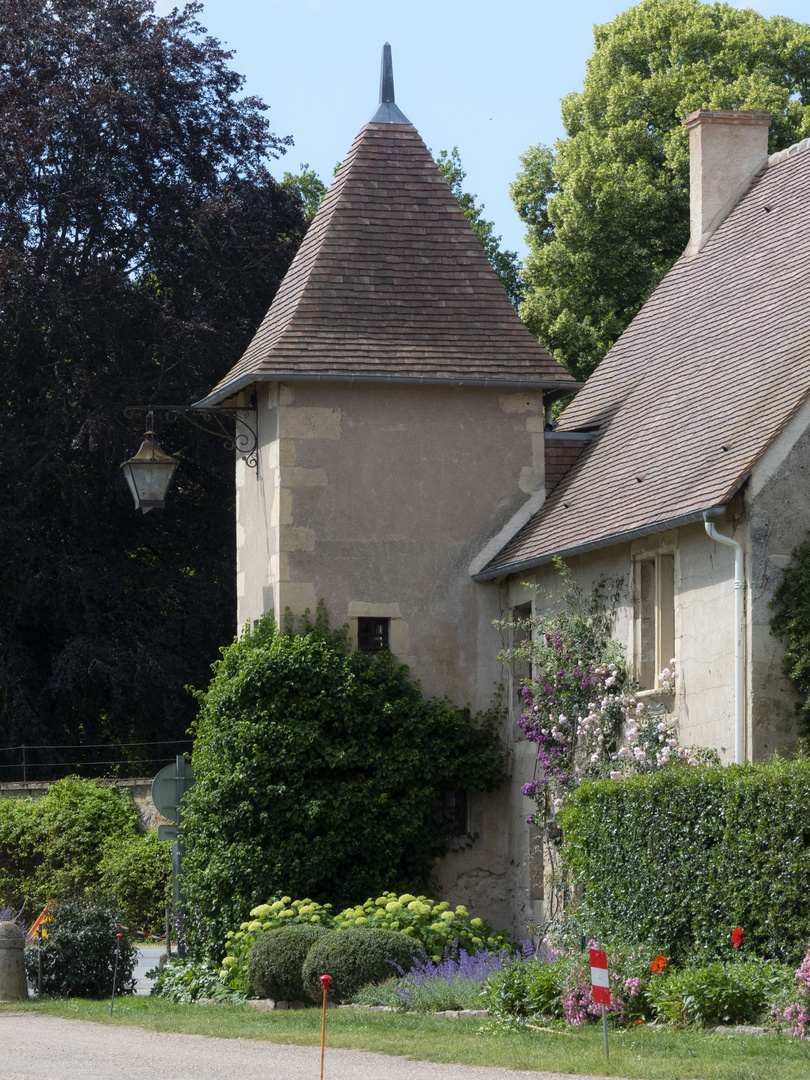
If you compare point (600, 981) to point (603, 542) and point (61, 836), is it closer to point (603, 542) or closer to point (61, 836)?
point (603, 542)

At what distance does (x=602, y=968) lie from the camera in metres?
9.65

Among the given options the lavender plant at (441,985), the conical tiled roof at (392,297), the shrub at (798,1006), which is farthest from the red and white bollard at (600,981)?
the conical tiled roof at (392,297)

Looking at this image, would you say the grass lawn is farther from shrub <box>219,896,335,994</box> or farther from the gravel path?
shrub <box>219,896,335,994</box>

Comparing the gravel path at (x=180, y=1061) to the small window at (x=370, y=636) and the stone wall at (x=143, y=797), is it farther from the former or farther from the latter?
the stone wall at (x=143, y=797)

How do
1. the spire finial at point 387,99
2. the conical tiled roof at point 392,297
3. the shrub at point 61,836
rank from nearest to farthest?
1. the conical tiled roof at point 392,297
2. the spire finial at point 387,99
3. the shrub at point 61,836

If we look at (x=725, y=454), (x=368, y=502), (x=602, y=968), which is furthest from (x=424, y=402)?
(x=602, y=968)

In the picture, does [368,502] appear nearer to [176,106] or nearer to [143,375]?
[143,375]

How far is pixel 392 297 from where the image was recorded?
18062 mm

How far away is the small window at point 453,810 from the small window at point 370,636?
1.71 metres

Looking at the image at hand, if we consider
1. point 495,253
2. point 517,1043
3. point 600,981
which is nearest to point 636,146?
point 495,253

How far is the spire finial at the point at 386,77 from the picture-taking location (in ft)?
64.7

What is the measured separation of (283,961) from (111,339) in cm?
1539

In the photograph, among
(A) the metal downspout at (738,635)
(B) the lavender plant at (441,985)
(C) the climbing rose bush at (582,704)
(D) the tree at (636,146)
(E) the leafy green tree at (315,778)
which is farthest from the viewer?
(D) the tree at (636,146)

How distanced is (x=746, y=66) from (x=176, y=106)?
10.3 m
